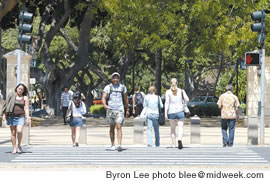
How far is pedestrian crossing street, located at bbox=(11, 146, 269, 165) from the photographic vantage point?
1462 centimetres

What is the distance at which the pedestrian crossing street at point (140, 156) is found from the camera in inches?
576

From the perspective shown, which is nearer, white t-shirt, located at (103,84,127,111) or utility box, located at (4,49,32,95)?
white t-shirt, located at (103,84,127,111)

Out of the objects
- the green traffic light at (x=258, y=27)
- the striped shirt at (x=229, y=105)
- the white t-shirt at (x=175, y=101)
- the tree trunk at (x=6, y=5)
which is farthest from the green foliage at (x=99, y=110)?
the white t-shirt at (x=175, y=101)

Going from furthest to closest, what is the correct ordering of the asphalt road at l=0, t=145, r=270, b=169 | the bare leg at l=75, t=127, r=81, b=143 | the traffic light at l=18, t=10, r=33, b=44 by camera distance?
the traffic light at l=18, t=10, r=33, b=44, the bare leg at l=75, t=127, r=81, b=143, the asphalt road at l=0, t=145, r=270, b=169

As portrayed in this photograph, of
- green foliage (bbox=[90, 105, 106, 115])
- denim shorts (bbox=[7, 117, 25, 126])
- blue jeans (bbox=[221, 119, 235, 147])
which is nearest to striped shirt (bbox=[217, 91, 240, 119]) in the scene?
blue jeans (bbox=[221, 119, 235, 147])

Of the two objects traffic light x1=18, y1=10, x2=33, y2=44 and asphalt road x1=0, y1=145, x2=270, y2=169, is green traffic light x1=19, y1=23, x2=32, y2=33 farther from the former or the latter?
asphalt road x1=0, y1=145, x2=270, y2=169

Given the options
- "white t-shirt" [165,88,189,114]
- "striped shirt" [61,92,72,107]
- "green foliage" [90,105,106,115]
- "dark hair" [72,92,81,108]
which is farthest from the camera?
"green foliage" [90,105,106,115]

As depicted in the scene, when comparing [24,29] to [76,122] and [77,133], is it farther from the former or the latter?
[77,133]

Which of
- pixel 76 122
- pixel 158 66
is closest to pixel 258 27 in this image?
pixel 76 122

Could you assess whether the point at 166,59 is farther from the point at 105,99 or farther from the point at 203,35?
the point at 105,99

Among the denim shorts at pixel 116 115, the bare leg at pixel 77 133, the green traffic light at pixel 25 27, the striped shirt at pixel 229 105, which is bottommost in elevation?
the bare leg at pixel 77 133

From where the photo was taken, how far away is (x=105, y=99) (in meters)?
17.1

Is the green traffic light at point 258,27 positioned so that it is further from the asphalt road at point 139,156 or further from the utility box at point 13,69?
the utility box at point 13,69

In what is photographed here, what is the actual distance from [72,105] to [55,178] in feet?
25.8
